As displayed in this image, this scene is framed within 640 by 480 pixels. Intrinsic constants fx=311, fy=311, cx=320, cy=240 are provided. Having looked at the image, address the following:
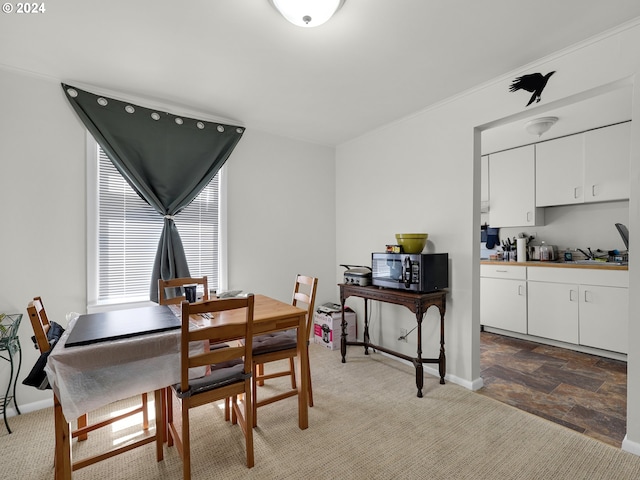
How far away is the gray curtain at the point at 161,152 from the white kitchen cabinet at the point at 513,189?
144 inches

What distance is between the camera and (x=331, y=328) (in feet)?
11.9

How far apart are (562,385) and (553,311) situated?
1.20m

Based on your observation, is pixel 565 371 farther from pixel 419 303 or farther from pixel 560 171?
pixel 560 171

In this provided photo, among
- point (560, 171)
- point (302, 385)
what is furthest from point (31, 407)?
point (560, 171)

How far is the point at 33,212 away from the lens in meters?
2.38

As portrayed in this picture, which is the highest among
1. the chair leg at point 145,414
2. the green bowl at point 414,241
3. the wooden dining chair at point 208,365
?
the green bowl at point 414,241

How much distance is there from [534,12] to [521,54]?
0.44 meters

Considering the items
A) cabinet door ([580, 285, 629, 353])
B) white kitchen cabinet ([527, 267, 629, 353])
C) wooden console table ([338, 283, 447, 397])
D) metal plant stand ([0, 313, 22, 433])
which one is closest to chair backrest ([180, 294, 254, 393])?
metal plant stand ([0, 313, 22, 433])

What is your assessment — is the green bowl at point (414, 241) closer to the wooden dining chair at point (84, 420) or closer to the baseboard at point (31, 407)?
the wooden dining chair at point (84, 420)

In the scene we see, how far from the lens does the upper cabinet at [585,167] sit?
3367 millimetres

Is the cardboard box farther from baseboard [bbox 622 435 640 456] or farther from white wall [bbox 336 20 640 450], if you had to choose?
baseboard [bbox 622 435 640 456]

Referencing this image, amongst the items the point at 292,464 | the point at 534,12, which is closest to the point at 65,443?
the point at 292,464

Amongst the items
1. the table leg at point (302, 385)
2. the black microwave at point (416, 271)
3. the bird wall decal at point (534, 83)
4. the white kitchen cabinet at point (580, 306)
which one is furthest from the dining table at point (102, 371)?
the white kitchen cabinet at point (580, 306)

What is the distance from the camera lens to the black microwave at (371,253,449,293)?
103 inches
